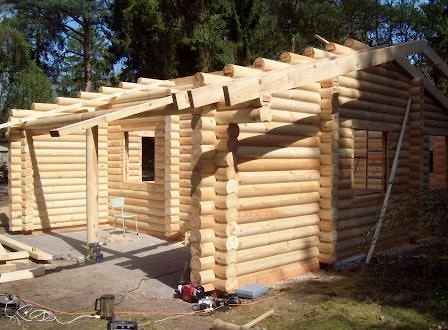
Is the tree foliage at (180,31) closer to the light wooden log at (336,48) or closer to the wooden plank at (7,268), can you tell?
the light wooden log at (336,48)

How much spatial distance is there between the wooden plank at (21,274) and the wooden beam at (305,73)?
4.44 m

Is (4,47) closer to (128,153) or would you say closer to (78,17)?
(78,17)

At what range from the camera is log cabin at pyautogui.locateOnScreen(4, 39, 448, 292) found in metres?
6.67

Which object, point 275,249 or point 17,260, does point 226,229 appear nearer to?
point 275,249

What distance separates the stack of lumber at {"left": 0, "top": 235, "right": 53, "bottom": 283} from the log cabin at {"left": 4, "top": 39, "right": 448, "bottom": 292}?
40.6 inches

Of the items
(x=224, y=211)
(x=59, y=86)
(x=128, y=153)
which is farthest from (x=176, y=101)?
(x=59, y=86)

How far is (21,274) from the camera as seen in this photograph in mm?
7801

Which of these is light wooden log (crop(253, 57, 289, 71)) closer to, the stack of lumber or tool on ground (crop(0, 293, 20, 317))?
tool on ground (crop(0, 293, 20, 317))

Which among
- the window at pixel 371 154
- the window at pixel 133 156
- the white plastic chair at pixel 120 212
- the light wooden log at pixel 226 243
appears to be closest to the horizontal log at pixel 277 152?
the light wooden log at pixel 226 243

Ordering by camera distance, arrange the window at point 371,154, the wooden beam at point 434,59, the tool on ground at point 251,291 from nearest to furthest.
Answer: the tool on ground at point 251,291, the wooden beam at point 434,59, the window at point 371,154

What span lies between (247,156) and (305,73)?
145cm

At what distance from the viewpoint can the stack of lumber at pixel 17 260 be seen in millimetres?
7738

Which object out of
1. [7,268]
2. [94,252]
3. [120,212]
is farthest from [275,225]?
[120,212]

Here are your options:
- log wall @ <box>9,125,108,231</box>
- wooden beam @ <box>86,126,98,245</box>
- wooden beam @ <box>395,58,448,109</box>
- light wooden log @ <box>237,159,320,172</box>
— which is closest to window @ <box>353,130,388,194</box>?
wooden beam @ <box>395,58,448,109</box>
